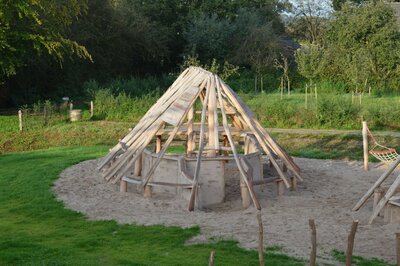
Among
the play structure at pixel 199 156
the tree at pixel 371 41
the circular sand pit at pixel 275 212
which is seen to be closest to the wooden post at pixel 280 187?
the play structure at pixel 199 156

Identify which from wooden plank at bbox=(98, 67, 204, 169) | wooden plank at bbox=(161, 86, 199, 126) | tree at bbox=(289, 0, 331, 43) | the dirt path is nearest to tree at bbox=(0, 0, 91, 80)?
the dirt path

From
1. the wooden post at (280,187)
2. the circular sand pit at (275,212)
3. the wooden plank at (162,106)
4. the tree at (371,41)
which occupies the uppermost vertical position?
the tree at (371,41)

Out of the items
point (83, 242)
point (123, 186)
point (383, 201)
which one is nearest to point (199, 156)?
point (123, 186)

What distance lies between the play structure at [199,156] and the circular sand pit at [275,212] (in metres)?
0.29

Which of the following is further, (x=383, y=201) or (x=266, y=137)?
(x=266, y=137)

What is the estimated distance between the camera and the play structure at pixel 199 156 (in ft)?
40.2

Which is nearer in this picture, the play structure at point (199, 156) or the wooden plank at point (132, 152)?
the play structure at point (199, 156)

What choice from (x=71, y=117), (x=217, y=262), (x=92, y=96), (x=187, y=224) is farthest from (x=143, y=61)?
(x=217, y=262)

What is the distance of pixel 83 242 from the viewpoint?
372 inches

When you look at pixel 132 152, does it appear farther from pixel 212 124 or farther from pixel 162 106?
pixel 212 124

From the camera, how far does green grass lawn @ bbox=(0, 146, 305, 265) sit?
8508mm

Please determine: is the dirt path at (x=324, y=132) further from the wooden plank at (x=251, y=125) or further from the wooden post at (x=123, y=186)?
the wooden post at (x=123, y=186)

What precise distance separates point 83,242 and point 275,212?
12.3 ft

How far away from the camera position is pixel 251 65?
35.5m
